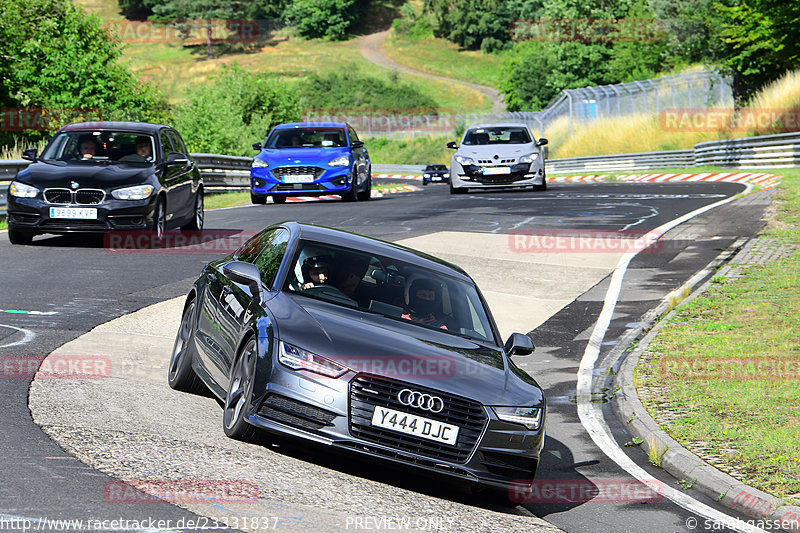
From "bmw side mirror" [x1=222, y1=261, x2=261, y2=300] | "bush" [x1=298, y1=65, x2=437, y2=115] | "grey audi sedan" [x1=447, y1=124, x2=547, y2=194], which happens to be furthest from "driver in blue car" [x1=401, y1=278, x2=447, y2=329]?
"bush" [x1=298, y1=65, x2=437, y2=115]

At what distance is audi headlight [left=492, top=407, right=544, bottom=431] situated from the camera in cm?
650

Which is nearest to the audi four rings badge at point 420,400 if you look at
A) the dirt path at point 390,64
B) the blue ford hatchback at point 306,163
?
the blue ford hatchback at point 306,163

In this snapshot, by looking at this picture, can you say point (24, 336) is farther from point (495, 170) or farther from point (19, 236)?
point (495, 170)

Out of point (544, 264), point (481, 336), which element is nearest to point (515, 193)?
point (544, 264)

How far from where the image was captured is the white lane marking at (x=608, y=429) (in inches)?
264

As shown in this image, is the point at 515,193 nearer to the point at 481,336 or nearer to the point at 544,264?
the point at 544,264

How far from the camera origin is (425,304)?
7582 millimetres

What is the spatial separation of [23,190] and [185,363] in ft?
26.8

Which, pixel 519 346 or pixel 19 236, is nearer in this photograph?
pixel 519 346

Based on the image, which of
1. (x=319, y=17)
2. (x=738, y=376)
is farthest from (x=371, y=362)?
(x=319, y=17)

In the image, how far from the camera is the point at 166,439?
6.68 metres

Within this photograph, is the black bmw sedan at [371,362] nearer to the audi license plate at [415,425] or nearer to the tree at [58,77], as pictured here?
the audi license plate at [415,425]

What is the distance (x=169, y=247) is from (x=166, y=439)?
1069 centimetres

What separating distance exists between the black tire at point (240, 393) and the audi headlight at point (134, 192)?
357 inches
